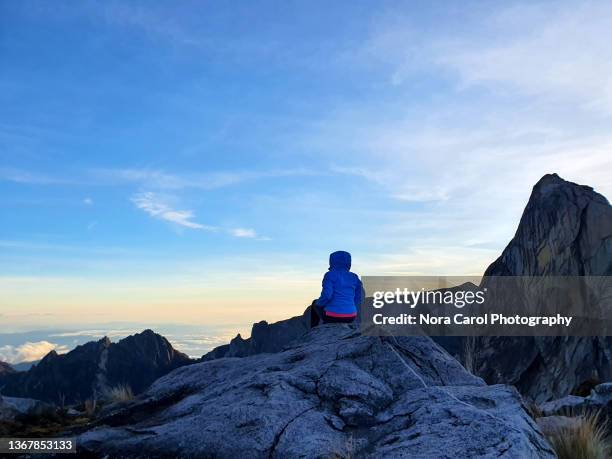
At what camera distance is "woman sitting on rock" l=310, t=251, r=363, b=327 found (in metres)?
15.5

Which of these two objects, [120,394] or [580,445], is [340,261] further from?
[580,445]

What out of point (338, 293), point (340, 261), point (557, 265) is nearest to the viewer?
point (338, 293)

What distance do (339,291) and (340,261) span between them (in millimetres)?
848

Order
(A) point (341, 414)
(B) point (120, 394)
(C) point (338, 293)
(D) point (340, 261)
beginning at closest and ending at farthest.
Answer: (A) point (341, 414) → (C) point (338, 293) → (D) point (340, 261) → (B) point (120, 394)

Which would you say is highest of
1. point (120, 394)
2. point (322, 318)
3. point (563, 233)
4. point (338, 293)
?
point (563, 233)

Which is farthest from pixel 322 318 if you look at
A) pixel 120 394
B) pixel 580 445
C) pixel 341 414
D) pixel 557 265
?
pixel 557 265

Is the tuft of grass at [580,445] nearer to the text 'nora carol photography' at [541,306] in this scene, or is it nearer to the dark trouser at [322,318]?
the dark trouser at [322,318]

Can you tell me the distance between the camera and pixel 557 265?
94.8 m

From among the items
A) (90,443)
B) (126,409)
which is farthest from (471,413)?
(126,409)

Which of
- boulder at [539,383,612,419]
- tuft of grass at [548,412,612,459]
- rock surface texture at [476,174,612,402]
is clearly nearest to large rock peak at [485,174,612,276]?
rock surface texture at [476,174,612,402]

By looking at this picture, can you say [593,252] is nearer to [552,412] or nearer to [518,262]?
[518,262]

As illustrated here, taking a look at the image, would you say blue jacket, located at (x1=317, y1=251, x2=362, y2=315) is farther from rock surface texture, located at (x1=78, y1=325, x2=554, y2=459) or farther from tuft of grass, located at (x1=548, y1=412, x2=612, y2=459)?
tuft of grass, located at (x1=548, y1=412, x2=612, y2=459)

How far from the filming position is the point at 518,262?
10319 centimetres

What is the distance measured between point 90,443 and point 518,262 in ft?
337
